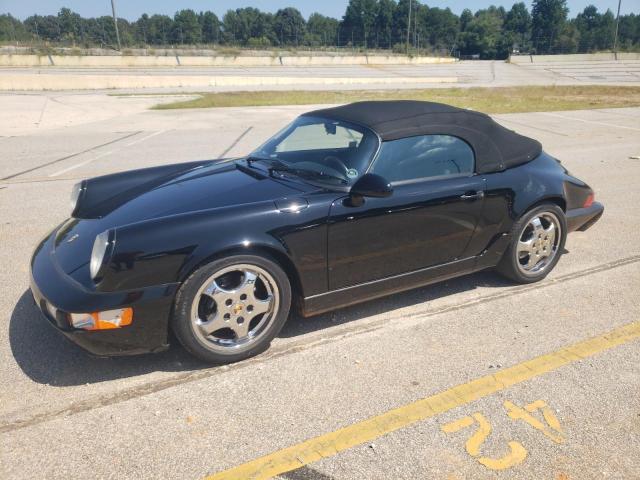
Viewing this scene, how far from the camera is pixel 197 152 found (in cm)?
978

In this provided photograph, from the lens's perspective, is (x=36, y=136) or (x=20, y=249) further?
(x=36, y=136)

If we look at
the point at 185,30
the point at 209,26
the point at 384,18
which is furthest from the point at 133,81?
the point at 384,18

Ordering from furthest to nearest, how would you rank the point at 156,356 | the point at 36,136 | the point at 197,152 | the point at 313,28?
the point at 313,28, the point at 36,136, the point at 197,152, the point at 156,356

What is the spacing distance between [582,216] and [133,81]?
93.5ft

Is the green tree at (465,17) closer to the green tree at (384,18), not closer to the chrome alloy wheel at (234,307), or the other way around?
the green tree at (384,18)

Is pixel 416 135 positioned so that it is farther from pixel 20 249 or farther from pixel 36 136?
pixel 36 136

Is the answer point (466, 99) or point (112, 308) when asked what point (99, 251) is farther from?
point (466, 99)

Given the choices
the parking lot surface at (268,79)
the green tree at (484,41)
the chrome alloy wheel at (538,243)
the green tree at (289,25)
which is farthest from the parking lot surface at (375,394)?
the green tree at (484,41)

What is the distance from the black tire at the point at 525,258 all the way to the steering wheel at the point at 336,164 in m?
1.48

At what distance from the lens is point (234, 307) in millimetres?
2945

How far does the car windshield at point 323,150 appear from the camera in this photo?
333 cm

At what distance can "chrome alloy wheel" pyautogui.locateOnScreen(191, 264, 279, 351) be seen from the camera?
2.87 meters

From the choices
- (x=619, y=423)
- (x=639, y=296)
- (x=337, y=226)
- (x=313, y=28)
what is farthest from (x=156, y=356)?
(x=313, y=28)

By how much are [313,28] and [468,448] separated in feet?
424
